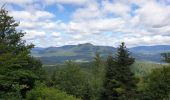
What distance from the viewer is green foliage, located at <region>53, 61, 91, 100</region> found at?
94.9m

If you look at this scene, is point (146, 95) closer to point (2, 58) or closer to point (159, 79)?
point (159, 79)

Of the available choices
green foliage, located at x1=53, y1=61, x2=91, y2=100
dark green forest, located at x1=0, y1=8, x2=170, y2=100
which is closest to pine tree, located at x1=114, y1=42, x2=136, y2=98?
dark green forest, located at x1=0, y1=8, x2=170, y2=100

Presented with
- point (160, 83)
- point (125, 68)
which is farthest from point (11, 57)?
point (160, 83)

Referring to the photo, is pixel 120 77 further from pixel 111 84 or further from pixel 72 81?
pixel 72 81

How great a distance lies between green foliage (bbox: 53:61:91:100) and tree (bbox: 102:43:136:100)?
39936 mm

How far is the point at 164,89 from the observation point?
57.2 m

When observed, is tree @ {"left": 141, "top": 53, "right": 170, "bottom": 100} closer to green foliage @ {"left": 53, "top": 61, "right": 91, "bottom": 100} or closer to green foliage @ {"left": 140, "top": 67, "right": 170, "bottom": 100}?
green foliage @ {"left": 140, "top": 67, "right": 170, "bottom": 100}

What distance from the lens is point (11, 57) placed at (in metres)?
23.2

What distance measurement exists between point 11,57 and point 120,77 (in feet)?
100.0

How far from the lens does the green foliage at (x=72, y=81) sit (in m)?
94.9

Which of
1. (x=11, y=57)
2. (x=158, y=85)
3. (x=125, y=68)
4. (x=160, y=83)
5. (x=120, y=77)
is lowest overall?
(x=158, y=85)

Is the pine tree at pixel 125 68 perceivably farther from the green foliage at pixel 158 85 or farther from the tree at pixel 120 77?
the green foliage at pixel 158 85

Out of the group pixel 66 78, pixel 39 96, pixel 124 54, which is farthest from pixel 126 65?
pixel 66 78

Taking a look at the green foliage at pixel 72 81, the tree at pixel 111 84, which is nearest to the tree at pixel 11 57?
the tree at pixel 111 84
